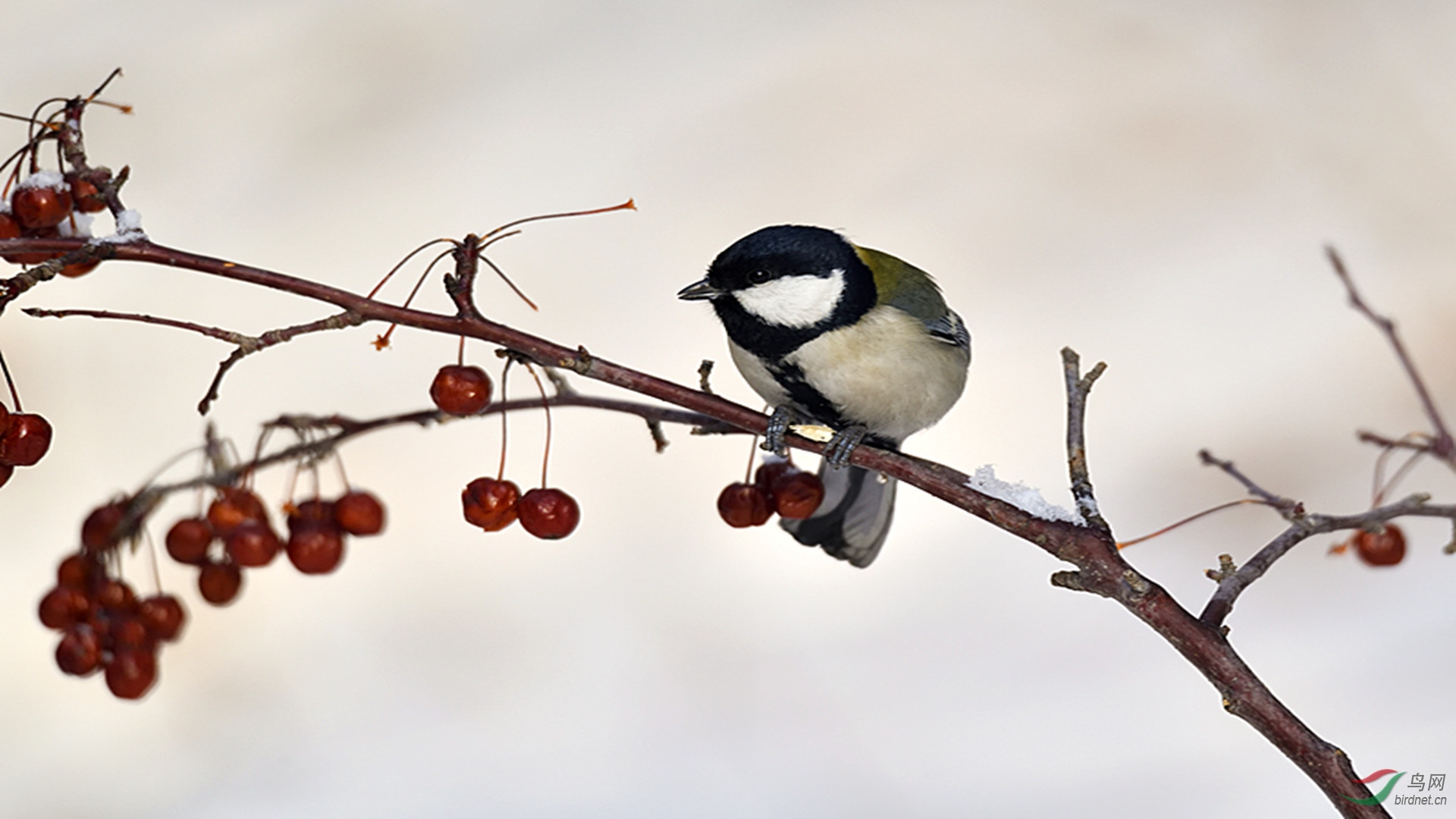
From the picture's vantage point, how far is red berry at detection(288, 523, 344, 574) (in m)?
0.98

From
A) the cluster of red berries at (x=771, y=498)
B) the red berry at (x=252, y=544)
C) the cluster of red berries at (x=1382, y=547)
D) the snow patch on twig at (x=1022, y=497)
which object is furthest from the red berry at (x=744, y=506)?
the cluster of red berries at (x=1382, y=547)

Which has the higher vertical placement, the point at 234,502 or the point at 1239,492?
the point at 1239,492

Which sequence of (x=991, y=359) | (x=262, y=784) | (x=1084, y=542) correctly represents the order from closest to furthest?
1. (x=1084, y=542)
2. (x=262, y=784)
3. (x=991, y=359)

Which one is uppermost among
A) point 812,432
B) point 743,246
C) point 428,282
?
point 428,282

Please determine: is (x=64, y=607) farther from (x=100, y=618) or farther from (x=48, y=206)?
(x=48, y=206)

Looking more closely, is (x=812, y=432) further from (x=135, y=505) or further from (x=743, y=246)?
(x=135, y=505)

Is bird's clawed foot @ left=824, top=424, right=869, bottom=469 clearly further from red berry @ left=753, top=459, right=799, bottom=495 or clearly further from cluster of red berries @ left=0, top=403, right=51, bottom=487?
cluster of red berries @ left=0, top=403, right=51, bottom=487

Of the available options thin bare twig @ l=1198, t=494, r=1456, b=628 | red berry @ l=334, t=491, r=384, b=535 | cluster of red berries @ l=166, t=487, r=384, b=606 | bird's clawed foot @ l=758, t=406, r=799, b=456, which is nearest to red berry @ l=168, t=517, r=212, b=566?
cluster of red berries @ l=166, t=487, r=384, b=606

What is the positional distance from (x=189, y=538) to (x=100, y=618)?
10 centimetres

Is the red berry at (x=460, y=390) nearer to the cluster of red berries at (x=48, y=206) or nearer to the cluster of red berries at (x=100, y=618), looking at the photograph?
the cluster of red berries at (x=48, y=206)

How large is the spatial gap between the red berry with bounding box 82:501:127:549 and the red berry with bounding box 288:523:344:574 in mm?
128

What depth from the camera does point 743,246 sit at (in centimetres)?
106

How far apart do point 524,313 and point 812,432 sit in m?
1.19

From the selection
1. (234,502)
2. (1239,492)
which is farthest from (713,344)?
(234,502)
